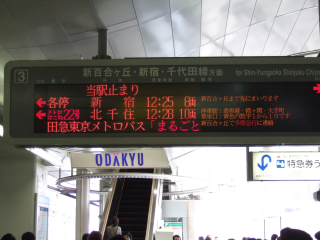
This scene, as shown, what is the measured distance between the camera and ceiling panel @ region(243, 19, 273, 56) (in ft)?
22.9

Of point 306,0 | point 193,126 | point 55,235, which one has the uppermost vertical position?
point 306,0

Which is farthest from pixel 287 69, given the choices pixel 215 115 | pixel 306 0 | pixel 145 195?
pixel 145 195

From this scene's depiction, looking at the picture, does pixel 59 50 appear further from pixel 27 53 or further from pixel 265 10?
pixel 265 10

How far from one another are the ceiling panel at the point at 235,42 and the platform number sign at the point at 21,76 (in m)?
3.92

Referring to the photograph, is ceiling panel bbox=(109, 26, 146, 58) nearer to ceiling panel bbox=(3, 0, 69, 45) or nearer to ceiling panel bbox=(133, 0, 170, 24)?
ceiling panel bbox=(133, 0, 170, 24)

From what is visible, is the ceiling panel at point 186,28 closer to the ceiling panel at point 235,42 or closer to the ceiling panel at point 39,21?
the ceiling panel at point 235,42

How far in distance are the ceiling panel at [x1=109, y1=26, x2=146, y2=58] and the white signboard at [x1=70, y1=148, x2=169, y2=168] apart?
5.05 meters

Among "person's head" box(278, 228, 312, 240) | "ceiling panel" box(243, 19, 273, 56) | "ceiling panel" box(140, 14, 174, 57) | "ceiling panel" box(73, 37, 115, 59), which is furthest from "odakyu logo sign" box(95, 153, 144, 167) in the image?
"person's head" box(278, 228, 312, 240)

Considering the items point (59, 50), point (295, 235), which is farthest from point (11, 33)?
point (295, 235)

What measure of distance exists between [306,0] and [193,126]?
370 cm

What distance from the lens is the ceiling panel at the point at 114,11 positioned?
491 cm

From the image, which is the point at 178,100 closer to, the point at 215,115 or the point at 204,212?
the point at 215,115

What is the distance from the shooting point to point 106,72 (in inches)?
169

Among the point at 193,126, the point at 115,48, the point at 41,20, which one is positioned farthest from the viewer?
the point at 115,48
